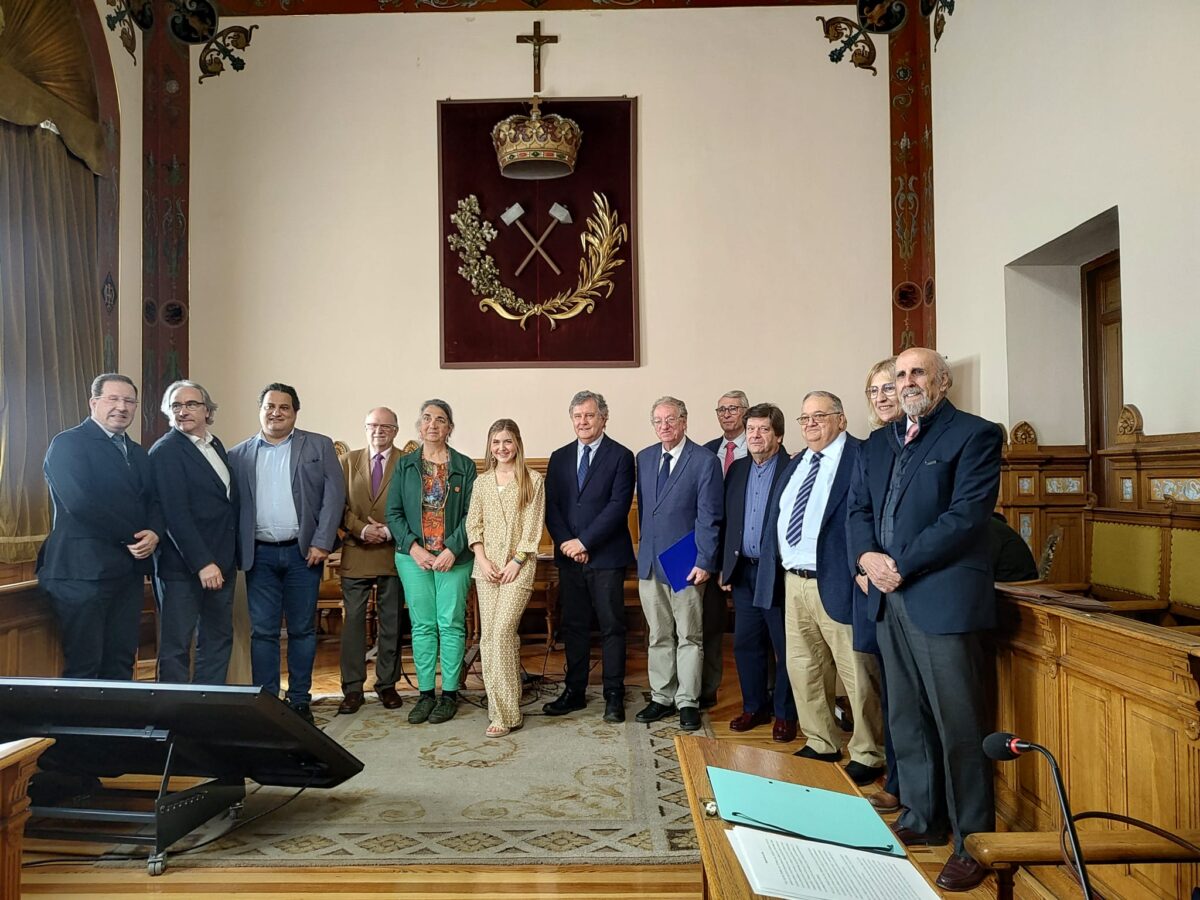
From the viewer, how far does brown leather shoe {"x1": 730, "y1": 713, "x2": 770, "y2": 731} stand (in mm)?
3941

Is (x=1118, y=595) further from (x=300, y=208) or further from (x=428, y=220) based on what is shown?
(x=300, y=208)

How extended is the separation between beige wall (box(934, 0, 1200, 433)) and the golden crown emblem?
103 inches

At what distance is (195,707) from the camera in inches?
101

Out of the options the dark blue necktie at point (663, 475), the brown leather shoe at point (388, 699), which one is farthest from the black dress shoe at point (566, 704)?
the dark blue necktie at point (663, 475)

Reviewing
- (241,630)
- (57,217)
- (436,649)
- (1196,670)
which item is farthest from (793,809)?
(57,217)

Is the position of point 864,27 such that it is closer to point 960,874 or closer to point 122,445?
point 122,445

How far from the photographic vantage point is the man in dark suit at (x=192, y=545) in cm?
366

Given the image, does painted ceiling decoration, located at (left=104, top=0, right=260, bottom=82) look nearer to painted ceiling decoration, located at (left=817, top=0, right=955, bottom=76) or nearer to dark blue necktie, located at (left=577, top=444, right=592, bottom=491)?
painted ceiling decoration, located at (left=817, top=0, right=955, bottom=76)

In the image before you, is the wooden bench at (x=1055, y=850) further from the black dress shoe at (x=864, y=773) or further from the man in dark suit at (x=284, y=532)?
the man in dark suit at (x=284, y=532)

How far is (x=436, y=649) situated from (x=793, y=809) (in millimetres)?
2969

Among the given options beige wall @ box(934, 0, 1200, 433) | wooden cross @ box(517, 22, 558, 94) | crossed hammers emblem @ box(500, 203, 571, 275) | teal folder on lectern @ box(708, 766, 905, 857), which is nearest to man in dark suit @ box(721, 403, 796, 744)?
beige wall @ box(934, 0, 1200, 433)

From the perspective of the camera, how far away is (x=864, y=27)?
21.1ft

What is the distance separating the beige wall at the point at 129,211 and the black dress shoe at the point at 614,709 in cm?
405

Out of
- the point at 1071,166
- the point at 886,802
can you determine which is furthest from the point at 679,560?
the point at 1071,166
